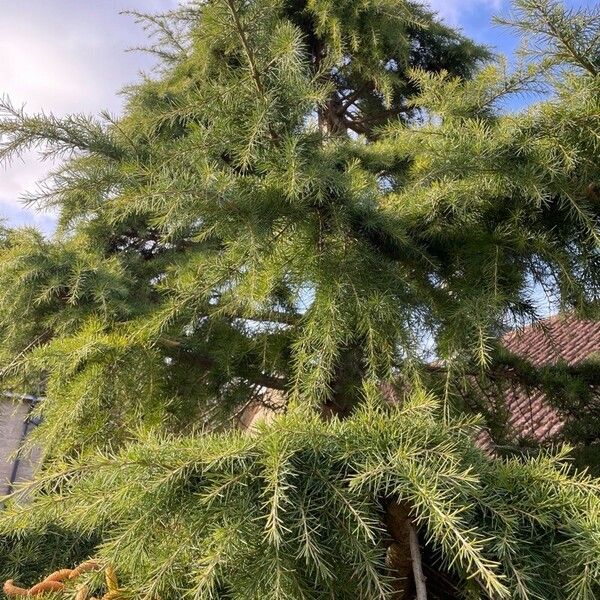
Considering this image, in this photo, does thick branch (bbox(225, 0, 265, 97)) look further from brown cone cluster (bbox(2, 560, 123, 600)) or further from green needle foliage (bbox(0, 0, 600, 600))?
brown cone cluster (bbox(2, 560, 123, 600))

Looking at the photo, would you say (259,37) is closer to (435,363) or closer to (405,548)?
(435,363)

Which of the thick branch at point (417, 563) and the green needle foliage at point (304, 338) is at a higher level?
the green needle foliage at point (304, 338)

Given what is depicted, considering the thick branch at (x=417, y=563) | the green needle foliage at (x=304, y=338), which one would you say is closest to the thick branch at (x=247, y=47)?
the green needle foliage at (x=304, y=338)

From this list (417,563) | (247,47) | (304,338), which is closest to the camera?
(417,563)

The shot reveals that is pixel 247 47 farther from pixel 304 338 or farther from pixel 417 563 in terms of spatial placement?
pixel 417 563

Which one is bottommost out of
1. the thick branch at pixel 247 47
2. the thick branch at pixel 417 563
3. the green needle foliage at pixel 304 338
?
the thick branch at pixel 417 563

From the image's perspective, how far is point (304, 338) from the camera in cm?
124

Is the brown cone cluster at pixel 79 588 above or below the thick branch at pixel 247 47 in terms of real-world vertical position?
below

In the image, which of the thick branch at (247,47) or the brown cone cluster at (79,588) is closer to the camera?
the brown cone cluster at (79,588)

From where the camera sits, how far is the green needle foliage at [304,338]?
0.74 meters

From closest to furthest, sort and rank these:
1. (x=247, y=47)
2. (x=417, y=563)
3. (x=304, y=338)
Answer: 1. (x=417, y=563)
2. (x=247, y=47)
3. (x=304, y=338)

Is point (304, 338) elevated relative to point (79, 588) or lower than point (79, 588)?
elevated

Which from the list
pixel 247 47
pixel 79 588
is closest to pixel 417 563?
pixel 79 588

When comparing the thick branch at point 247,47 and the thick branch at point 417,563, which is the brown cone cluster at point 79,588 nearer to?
the thick branch at point 417,563
